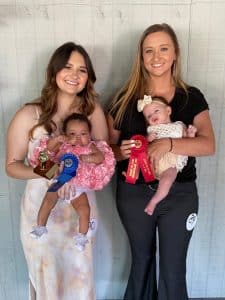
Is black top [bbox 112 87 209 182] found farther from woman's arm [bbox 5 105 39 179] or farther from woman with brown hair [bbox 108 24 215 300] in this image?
woman's arm [bbox 5 105 39 179]

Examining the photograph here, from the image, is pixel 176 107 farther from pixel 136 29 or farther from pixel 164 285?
pixel 164 285

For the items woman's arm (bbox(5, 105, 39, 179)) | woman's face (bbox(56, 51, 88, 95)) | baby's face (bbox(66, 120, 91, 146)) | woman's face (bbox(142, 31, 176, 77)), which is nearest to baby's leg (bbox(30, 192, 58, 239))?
woman's arm (bbox(5, 105, 39, 179))

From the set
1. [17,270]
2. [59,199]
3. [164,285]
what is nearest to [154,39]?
[59,199]

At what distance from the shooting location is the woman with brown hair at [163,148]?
1.71m

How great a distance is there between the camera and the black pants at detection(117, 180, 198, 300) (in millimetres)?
1797

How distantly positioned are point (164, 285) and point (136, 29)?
1.24m

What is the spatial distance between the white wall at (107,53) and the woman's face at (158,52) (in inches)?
9.4

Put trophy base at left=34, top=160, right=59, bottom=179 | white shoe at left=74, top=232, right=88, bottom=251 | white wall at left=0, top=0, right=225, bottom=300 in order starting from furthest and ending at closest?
white wall at left=0, top=0, right=225, bottom=300
white shoe at left=74, top=232, right=88, bottom=251
trophy base at left=34, top=160, right=59, bottom=179

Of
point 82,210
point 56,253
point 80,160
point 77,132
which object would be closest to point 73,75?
point 77,132

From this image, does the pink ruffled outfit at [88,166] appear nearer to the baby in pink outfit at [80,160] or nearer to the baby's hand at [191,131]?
the baby in pink outfit at [80,160]

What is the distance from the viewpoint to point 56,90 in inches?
67.1

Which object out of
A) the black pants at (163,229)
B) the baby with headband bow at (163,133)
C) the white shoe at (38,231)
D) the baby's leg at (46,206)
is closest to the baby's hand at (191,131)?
the baby with headband bow at (163,133)

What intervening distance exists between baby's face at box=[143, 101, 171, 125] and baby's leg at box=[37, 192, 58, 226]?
1.66ft

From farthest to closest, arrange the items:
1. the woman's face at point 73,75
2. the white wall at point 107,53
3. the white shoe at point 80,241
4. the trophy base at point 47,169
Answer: the white wall at point 107,53, the white shoe at point 80,241, the woman's face at point 73,75, the trophy base at point 47,169
